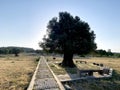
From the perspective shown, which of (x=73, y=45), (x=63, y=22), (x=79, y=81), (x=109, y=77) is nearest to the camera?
(x=79, y=81)

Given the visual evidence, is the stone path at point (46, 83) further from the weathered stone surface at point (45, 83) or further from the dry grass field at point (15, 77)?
the dry grass field at point (15, 77)

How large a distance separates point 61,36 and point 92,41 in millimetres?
6447

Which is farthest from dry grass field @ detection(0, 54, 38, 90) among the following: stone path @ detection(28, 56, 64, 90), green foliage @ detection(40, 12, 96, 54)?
green foliage @ detection(40, 12, 96, 54)

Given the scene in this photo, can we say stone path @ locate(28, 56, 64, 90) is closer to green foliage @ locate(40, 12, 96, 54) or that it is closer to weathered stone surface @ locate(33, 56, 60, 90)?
weathered stone surface @ locate(33, 56, 60, 90)

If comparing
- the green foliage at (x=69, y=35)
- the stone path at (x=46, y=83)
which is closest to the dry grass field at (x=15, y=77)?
the stone path at (x=46, y=83)

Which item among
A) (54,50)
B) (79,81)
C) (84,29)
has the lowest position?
(79,81)

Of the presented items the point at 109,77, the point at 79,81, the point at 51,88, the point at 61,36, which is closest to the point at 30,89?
the point at 51,88

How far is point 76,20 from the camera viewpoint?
142ft

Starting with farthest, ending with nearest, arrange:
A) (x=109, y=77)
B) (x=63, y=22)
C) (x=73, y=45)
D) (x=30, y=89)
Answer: (x=63, y=22) < (x=73, y=45) < (x=109, y=77) < (x=30, y=89)

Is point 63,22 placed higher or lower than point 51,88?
higher

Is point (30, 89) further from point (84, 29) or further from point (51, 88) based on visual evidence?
point (84, 29)

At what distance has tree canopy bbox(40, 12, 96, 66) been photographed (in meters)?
40.6

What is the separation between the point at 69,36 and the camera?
135 feet

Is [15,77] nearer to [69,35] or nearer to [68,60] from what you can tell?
[69,35]
